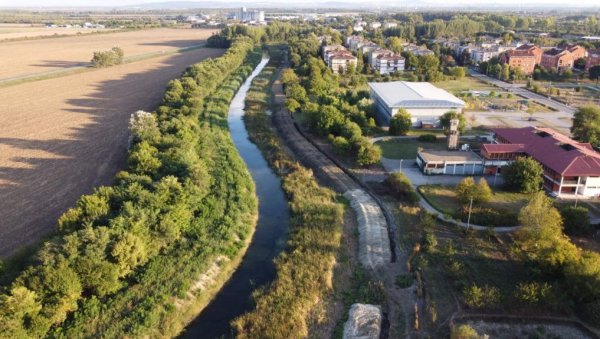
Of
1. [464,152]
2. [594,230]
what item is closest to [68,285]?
[594,230]

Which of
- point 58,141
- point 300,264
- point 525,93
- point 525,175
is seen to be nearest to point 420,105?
point 525,175

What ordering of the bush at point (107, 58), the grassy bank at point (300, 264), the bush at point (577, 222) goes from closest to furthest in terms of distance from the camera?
the grassy bank at point (300, 264), the bush at point (577, 222), the bush at point (107, 58)

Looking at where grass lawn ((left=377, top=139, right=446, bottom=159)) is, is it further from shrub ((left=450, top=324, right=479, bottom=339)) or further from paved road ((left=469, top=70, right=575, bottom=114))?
paved road ((left=469, top=70, right=575, bottom=114))

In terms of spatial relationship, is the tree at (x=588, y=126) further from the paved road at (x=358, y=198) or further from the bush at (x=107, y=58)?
the bush at (x=107, y=58)

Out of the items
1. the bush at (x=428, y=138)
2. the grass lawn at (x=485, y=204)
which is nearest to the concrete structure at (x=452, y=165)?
the grass lawn at (x=485, y=204)

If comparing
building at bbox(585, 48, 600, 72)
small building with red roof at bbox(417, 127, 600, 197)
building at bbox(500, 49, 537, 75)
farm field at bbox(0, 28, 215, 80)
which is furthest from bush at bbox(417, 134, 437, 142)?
farm field at bbox(0, 28, 215, 80)

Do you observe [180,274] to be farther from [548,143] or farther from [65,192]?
[548,143]
